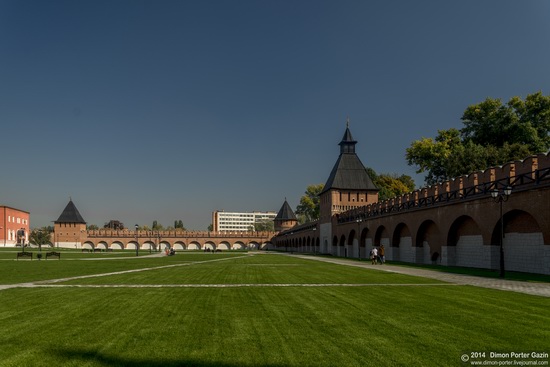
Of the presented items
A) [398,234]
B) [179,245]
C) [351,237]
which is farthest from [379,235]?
[179,245]

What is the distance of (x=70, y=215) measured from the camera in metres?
99.8

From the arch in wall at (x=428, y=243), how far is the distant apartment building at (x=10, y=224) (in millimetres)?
88773

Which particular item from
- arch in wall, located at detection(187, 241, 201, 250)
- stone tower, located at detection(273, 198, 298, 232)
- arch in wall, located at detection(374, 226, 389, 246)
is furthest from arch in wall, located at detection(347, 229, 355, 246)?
arch in wall, located at detection(187, 241, 201, 250)

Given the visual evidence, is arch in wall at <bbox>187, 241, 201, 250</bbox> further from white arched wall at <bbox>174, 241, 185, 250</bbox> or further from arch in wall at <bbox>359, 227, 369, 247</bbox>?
arch in wall at <bbox>359, 227, 369, 247</bbox>

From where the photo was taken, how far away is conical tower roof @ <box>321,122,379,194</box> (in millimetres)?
58812

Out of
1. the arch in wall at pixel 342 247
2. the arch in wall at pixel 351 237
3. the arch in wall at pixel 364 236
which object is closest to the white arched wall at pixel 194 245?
the arch in wall at pixel 342 247

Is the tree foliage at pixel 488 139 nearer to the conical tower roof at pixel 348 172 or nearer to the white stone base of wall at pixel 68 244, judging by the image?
the conical tower roof at pixel 348 172

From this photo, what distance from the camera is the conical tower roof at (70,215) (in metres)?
98.8

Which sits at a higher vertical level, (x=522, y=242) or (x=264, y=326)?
(x=522, y=242)

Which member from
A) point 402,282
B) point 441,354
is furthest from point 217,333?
point 402,282

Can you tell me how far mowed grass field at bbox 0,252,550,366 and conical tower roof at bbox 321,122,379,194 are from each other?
46.1 m

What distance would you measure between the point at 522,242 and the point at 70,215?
98.8 m

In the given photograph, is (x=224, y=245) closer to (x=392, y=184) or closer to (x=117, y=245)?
(x=117, y=245)

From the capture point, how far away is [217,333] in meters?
7.41
